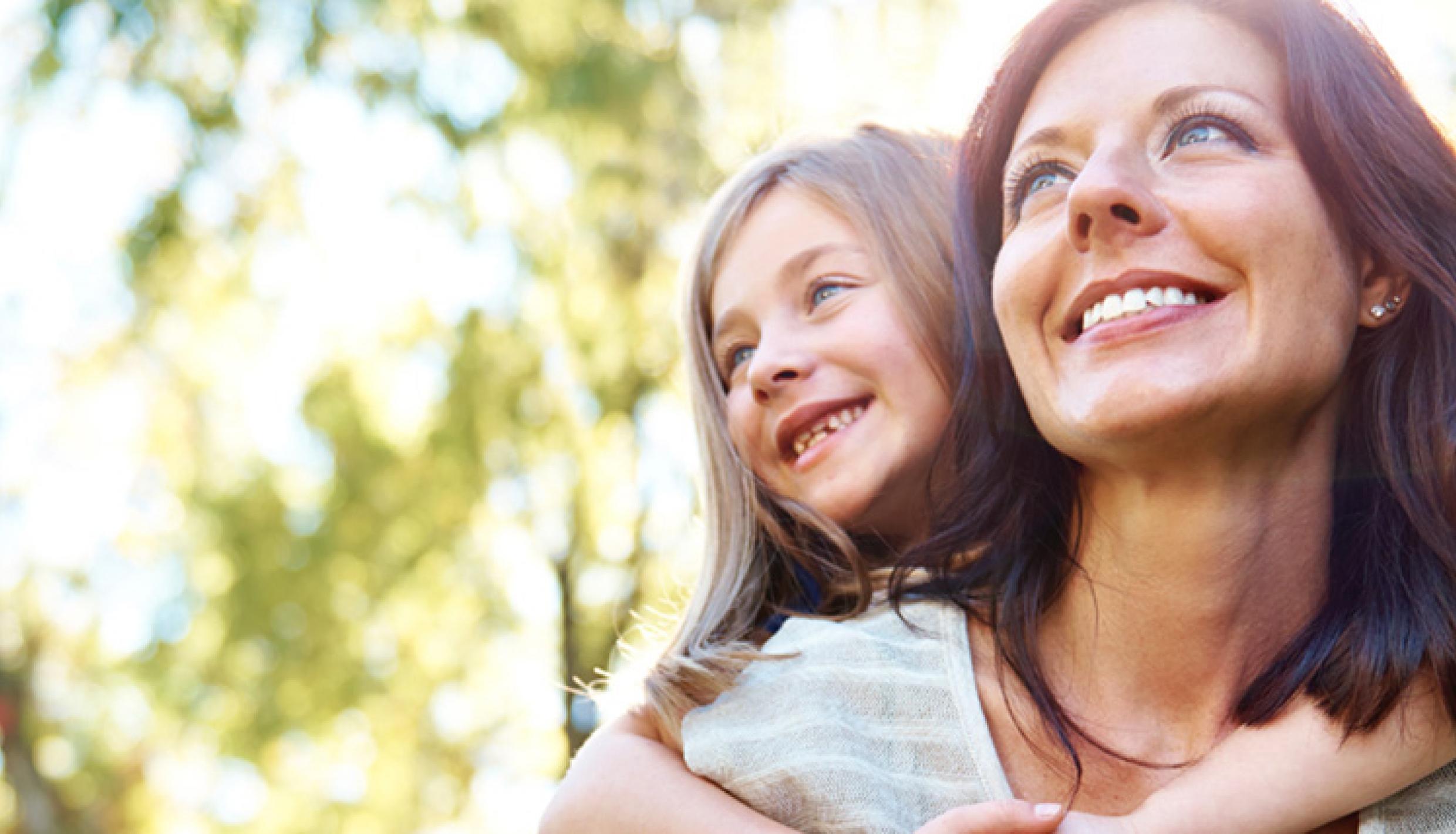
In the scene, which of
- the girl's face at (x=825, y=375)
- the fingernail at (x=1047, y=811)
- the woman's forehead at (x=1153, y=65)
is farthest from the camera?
the girl's face at (x=825, y=375)

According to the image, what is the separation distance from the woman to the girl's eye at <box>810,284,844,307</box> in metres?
0.90

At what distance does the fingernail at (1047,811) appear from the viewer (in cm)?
196

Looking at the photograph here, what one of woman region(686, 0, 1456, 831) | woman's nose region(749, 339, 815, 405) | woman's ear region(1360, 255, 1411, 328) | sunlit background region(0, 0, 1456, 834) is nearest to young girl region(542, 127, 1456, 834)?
woman's nose region(749, 339, 815, 405)

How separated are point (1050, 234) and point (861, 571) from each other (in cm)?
87

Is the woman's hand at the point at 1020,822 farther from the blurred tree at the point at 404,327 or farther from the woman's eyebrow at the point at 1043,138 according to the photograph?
the blurred tree at the point at 404,327

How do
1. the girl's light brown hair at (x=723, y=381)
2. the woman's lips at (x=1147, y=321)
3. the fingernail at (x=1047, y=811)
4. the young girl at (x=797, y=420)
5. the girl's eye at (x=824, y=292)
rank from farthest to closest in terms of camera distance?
the girl's eye at (x=824, y=292), the girl's light brown hair at (x=723, y=381), the young girl at (x=797, y=420), the woman's lips at (x=1147, y=321), the fingernail at (x=1047, y=811)

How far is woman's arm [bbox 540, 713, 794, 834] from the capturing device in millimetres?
2334

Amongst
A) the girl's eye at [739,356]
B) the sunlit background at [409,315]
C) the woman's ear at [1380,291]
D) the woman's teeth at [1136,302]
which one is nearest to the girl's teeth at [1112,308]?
the woman's teeth at [1136,302]

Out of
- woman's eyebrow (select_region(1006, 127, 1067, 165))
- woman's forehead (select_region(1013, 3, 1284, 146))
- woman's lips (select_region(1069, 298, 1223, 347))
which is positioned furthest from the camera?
woman's eyebrow (select_region(1006, 127, 1067, 165))

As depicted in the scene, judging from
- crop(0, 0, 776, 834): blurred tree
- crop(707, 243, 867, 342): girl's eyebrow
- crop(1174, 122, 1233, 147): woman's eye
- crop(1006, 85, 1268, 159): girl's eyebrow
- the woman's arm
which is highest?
crop(1006, 85, 1268, 159): girl's eyebrow

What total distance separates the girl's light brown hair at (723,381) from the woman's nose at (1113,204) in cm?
60

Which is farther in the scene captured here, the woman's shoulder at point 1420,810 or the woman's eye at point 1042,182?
the woman's eye at point 1042,182

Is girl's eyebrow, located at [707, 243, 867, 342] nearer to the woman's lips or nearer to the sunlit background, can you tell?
the woman's lips

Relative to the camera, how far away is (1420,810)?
2.07m
